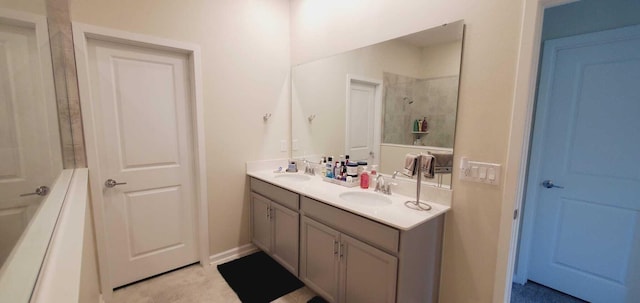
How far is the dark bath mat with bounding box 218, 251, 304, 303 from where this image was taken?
7.06 feet

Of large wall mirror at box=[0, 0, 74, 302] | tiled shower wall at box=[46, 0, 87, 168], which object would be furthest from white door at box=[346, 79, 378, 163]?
tiled shower wall at box=[46, 0, 87, 168]

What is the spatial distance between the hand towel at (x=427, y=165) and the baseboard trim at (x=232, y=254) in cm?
205

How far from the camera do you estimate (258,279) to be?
235 cm

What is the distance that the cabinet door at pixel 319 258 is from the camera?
1.83 meters

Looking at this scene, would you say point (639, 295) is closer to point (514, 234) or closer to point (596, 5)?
point (514, 234)

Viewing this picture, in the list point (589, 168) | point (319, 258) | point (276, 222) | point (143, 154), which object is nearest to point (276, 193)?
point (276, 222)

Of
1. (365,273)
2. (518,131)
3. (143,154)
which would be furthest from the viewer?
(143,154)

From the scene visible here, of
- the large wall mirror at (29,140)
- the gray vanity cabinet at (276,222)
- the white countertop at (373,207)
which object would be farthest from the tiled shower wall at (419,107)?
the large wall mirror at (29,140)

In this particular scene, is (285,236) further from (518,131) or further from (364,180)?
(518,131)

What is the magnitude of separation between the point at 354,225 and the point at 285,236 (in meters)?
0.86

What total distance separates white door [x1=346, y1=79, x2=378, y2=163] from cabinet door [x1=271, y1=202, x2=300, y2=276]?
0.77m

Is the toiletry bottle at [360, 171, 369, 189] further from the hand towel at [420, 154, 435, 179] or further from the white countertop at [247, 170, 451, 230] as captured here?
the hand towel at [420, 154, 435, 179]

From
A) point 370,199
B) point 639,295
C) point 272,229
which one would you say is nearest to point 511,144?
point 370,199

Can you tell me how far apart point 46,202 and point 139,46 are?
58.1 inches
